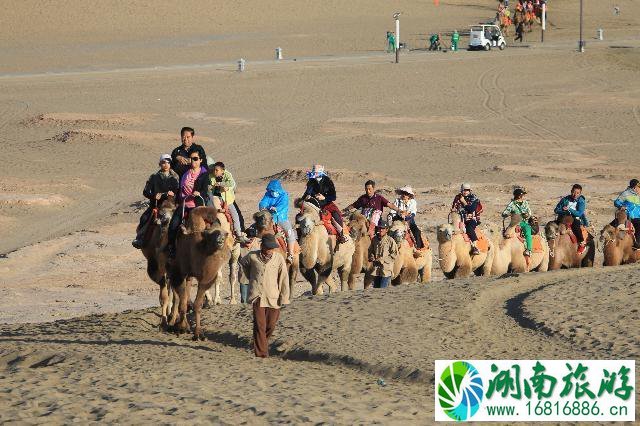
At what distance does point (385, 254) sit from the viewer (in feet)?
65.1

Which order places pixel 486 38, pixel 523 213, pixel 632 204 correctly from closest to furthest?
pixel 523 213 < pixel 632 204 < pixel 486 38

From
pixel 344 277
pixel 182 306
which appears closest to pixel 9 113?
pixel 344 277

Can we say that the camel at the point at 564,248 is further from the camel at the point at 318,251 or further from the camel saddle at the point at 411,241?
the camel at the point at 318,251

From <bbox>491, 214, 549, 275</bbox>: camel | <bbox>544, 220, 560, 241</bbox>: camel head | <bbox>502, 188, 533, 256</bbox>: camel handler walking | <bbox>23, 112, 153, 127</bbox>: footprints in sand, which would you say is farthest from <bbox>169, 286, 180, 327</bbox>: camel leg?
<bbox>23, 112, 153, 127</bbox>: footprints in sand

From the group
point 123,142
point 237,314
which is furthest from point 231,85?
point 237,314

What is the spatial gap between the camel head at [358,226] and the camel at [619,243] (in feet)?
14.8

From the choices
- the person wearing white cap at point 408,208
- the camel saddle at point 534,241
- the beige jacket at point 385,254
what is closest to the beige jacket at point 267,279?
the beige jacket at point 385,254

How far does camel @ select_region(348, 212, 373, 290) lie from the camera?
2053 centimetres

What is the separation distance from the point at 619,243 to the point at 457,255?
137 inches

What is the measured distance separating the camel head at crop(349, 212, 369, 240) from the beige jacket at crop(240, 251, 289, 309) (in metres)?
6.50

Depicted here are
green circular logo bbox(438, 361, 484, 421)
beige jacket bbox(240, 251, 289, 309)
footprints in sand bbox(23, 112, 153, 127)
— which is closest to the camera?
green circular logo bbox(438, 361, 484, 421)

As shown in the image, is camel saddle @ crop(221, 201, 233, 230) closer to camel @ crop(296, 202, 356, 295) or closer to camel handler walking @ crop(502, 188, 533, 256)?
camel @ crop(296, 202, 356, 295)

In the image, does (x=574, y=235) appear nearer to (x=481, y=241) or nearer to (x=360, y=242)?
(x=481, y=241)

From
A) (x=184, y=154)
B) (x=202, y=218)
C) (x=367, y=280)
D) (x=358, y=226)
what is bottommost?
(x=367, y=280)
